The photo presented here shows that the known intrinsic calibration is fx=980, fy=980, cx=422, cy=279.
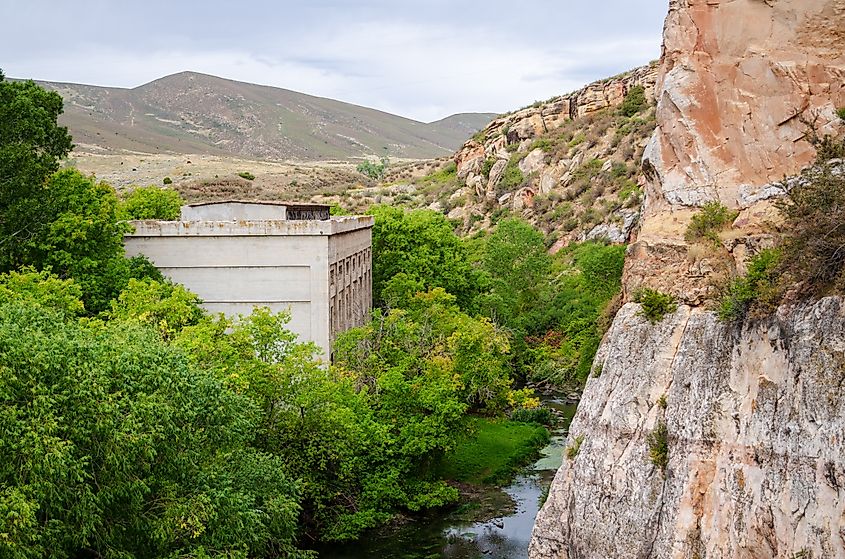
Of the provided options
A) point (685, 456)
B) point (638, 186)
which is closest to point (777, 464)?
point (685, 456)

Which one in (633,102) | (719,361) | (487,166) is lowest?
(719,361)

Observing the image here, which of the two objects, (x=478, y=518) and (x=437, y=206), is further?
(x=437, y=206)

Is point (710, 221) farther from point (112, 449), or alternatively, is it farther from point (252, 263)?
point (252, 263)

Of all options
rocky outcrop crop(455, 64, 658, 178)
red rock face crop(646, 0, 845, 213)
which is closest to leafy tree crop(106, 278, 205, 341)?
red rock face crop(646, 0, 845, 213)

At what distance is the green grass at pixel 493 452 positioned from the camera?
3559 centimetres

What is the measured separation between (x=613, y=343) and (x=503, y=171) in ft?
231

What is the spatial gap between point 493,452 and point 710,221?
20.7m

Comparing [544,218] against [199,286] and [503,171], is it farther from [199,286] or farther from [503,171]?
[199,286]

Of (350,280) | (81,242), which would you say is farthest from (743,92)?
(350,280)

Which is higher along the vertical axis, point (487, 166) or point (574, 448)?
point (487, 166)

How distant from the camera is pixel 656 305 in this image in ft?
62.5

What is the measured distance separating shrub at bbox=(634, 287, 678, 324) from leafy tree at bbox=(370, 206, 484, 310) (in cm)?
3031

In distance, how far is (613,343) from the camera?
20.1m

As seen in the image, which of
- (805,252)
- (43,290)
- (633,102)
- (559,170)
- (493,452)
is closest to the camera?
(805,252)
